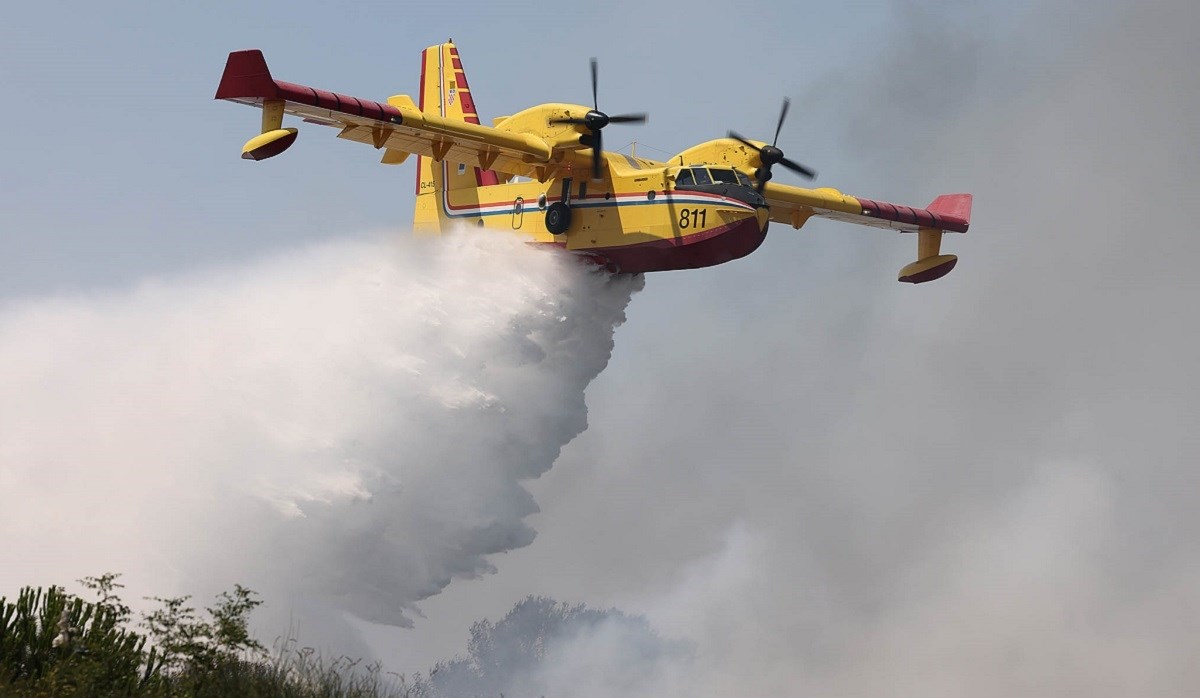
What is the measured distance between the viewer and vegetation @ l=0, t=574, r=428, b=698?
1589cm

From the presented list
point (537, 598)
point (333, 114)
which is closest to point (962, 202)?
point (333, 114)

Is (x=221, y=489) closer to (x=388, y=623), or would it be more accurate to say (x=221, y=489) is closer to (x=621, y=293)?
(x=388, y=623)

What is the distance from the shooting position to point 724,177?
89.4 feet

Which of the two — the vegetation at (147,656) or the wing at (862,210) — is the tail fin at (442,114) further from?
the vegetation at (147,656)

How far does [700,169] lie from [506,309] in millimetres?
4920

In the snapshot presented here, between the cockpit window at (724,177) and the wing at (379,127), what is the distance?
3123mm

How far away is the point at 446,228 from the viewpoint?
104ft

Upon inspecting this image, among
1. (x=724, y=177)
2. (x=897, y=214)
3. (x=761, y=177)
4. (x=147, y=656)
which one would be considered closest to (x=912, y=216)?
(x=897, y=214)

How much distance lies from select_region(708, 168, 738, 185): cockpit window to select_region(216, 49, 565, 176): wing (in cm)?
312

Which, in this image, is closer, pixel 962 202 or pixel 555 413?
pixel 555 413

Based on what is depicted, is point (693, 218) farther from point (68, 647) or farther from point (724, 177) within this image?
point (68, 647)

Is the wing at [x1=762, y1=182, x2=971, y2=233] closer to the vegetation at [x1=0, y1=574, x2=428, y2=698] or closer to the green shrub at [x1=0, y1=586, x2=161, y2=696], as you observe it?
the vegetation at [x1=0, y1=574, x2=428, y2=698]

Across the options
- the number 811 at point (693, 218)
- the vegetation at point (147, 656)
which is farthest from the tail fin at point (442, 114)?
the vegetation at point (147, 656)

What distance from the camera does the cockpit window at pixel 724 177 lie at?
2714 cm
